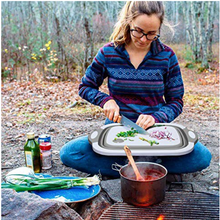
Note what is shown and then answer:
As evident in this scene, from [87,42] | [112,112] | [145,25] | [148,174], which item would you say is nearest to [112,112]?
[112,112]

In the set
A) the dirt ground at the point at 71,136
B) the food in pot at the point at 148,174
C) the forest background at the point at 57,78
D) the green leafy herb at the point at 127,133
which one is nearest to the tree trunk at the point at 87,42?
the forest background at the point at 57,78

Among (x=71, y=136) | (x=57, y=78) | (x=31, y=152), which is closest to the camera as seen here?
(x=31, y=152)

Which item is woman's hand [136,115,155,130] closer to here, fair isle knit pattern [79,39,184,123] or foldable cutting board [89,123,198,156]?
foldable cutting board [89,123,198,156]

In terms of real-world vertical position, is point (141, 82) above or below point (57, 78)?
above

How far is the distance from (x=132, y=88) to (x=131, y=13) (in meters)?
0.63

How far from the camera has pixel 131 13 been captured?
2.27 m

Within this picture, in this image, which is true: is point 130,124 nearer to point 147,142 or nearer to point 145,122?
point 145,122

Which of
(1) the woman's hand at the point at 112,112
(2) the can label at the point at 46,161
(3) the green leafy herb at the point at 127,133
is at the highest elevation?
(1) the woman's hand at the point at 112,112

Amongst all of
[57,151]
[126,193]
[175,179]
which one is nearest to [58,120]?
[57,151]

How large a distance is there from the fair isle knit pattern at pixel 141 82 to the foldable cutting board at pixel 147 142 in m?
0.21

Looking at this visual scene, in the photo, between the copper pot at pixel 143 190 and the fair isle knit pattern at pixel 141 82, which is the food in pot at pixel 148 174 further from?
the fair isle knit pattern at pixel 141 82

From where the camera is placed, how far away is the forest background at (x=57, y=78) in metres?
3.92

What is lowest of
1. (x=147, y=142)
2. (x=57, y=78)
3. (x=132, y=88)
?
(x=57, y=78)

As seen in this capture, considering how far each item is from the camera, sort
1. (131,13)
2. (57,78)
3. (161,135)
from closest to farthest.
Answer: (161,135), (131,13), (57,78)
